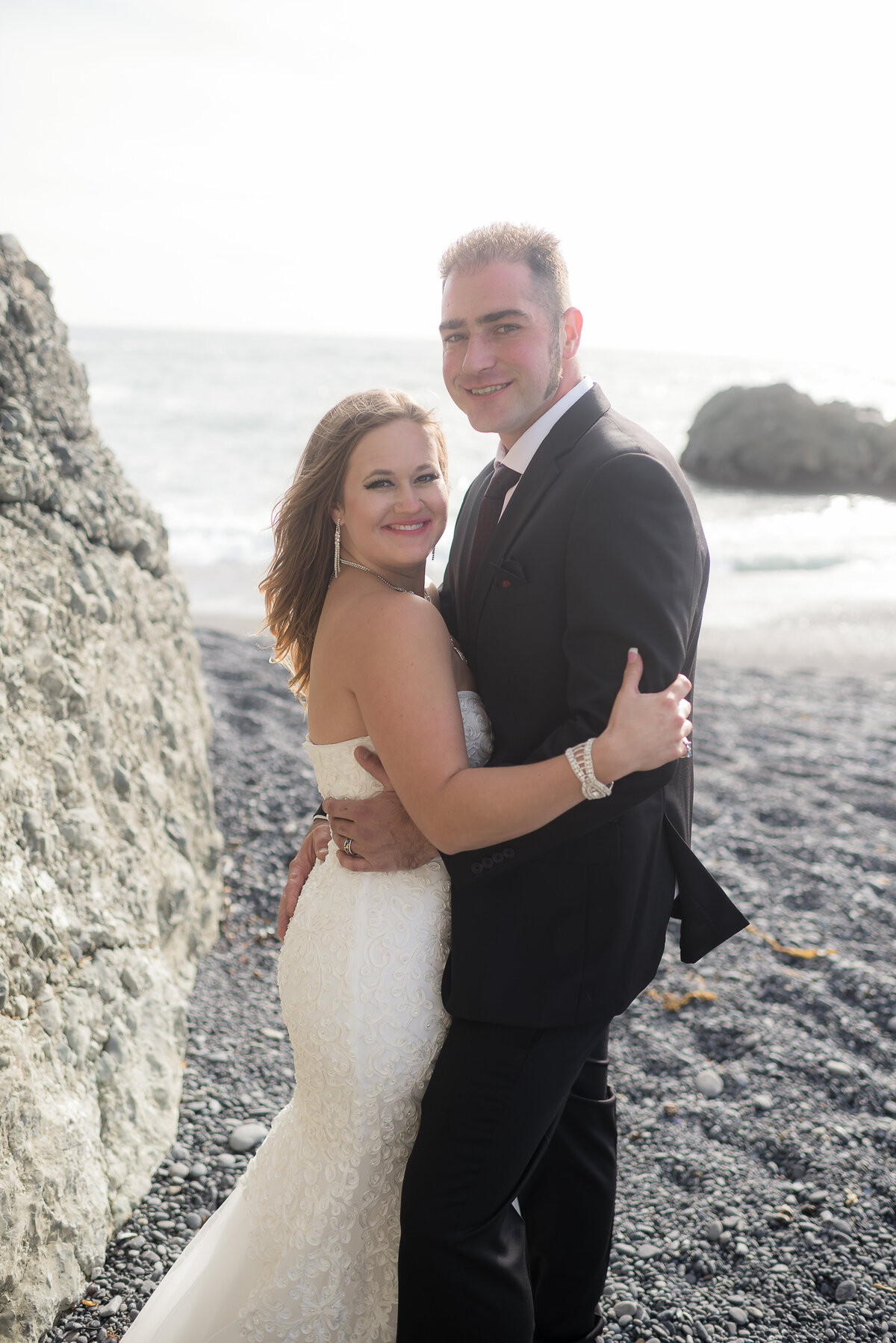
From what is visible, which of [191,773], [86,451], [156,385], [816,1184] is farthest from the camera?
[156,385]

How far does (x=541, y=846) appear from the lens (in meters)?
2.03

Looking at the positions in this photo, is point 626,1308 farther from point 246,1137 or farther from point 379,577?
point 379,577

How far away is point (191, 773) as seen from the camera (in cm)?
401

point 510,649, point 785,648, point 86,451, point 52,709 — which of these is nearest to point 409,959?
point 510,649

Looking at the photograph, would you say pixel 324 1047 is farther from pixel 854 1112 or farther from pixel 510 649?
pixel 854 1112

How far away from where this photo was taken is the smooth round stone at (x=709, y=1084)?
3.39 metres

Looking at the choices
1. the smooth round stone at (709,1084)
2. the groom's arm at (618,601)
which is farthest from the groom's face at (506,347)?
the smooth round stone at (709,1084)

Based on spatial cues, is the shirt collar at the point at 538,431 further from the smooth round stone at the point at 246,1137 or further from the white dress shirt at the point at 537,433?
the smooth round stone at the point at 246,1137

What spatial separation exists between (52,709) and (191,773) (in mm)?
1064

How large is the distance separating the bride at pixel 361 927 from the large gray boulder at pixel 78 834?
435 mm

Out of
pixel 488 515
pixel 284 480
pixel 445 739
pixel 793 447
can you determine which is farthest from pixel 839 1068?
pixel 793 447

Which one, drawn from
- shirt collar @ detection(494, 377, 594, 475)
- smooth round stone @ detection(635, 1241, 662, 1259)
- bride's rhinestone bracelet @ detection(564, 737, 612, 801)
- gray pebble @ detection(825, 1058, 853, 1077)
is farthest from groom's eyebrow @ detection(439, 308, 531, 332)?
gray pebble @ detection(825, 1058, 853, 1077)

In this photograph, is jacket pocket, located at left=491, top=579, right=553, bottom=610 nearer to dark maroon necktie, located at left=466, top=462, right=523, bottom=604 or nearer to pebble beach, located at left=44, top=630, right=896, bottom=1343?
dark maroon necktie, located at left=466, top=462, right=523, bottom=604

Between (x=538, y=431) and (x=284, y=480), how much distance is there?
15.9 meters
